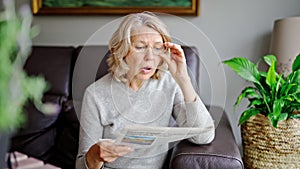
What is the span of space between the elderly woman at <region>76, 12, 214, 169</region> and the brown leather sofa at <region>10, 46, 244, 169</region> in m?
0.06

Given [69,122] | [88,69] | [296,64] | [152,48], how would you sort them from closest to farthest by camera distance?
[152,48], [88,69], [296,64], [69,122]

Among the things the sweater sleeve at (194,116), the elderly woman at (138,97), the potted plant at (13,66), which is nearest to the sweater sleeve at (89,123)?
the elderly woman at (138,97)

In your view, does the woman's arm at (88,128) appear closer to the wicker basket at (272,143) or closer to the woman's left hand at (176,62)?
the woman's left hand at (176,62)

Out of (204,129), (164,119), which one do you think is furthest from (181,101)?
(204,129)

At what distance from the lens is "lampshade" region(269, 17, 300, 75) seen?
6.08ft

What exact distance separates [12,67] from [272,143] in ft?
4.65

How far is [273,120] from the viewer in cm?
161

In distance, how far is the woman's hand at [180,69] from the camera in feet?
4.20

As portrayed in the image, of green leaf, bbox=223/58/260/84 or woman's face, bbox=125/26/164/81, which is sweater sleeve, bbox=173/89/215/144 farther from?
green leaf, bbox=223/58/260/84

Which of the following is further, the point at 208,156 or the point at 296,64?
the point at 296,64

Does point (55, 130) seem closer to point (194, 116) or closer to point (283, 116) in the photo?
point (194, 116)

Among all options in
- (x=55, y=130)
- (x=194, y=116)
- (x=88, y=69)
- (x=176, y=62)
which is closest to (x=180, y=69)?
(x=176, y=62)

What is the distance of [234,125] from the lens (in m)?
2.31

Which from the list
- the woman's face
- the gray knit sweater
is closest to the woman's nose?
the woman's face
